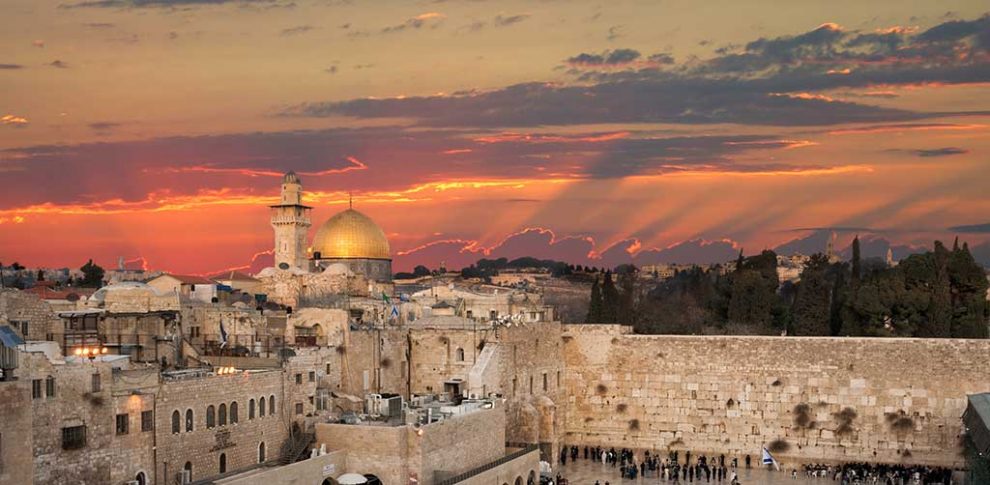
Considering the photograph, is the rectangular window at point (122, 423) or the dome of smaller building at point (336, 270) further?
the dome of smaller building at point (336, 270)

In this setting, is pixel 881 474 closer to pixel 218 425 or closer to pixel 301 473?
pixel 301 473

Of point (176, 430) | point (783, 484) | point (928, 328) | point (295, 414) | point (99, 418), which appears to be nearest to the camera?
point (99, 418)

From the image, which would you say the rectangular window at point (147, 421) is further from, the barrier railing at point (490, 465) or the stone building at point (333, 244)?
the stone building at point (333, 244)

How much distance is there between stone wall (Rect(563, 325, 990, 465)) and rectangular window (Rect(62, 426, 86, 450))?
20.1 metres

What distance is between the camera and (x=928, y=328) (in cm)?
3966

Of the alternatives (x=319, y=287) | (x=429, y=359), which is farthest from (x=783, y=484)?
(x=319, y=287)

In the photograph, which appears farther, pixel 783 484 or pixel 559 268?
pixel 559 268

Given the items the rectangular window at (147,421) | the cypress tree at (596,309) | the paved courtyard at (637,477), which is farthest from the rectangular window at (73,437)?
the cypress tree at (596,309)

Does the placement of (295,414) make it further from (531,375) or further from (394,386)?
(531,375)

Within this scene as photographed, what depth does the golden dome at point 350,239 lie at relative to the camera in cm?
5044

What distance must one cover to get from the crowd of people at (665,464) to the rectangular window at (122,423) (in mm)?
16473

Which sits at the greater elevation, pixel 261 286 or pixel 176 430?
pixel 261 286

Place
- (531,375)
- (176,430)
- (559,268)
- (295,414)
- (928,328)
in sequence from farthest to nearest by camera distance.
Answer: (559,268) < (928,328) < (531,375) < (295,414) < (176,430)

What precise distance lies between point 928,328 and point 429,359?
52.8ft
